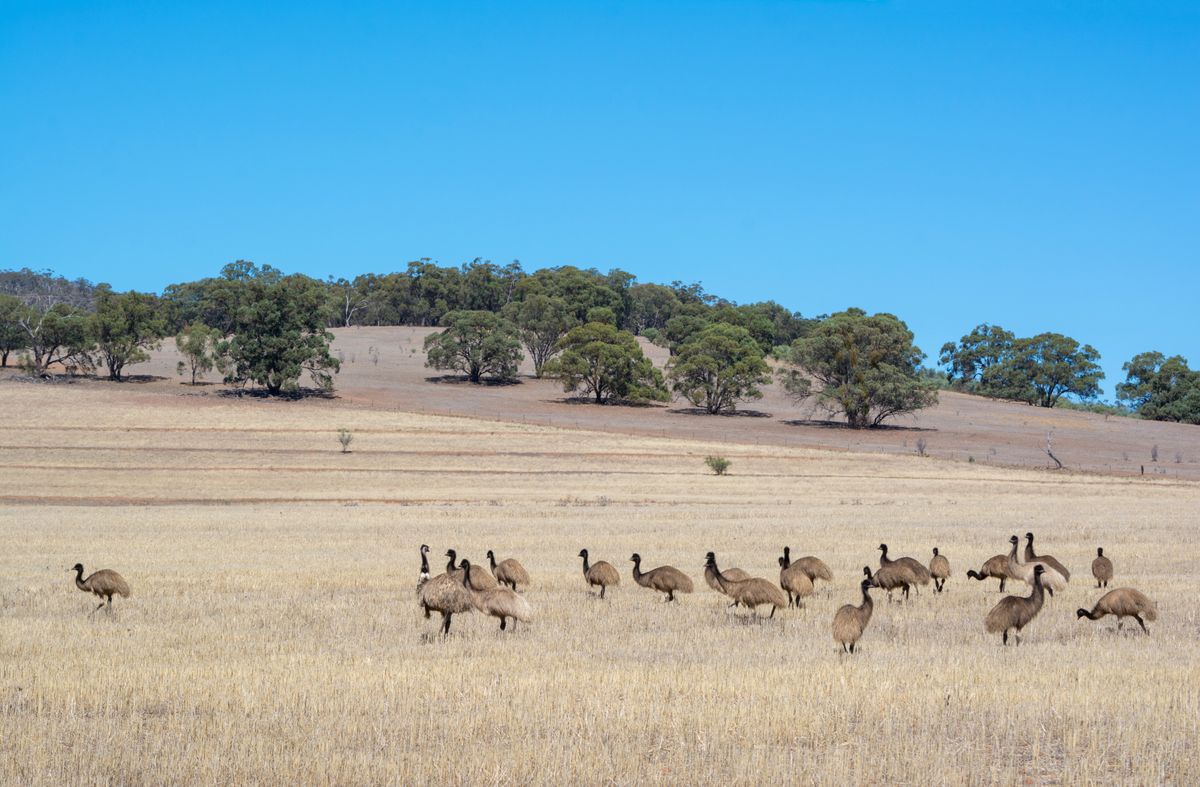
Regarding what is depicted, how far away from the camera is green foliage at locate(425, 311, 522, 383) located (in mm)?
119438

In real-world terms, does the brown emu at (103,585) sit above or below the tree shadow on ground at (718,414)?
below

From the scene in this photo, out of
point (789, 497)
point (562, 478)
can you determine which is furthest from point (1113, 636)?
point (562, 478)

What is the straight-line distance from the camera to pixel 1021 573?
65.5 feet

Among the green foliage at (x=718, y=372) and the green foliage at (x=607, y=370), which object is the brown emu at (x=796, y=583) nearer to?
the green foliage at (x=718, y=372)

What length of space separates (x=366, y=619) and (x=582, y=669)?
526 centimetres

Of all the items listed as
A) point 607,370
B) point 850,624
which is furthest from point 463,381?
point 850,624

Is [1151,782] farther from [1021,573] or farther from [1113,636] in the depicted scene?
[1021,573]

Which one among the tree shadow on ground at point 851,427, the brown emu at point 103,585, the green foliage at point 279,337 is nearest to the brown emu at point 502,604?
the brown emu at point 103,585

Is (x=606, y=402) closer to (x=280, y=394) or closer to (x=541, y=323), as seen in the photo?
(x=541, y=323)

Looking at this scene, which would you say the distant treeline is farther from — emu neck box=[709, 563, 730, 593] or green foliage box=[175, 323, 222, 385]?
emu neck box=[709, 563, 730, 593]

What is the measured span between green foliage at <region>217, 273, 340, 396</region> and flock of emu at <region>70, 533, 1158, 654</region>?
266 feet

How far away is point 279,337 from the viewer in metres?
97.1

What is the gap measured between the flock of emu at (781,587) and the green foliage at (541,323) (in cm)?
11247

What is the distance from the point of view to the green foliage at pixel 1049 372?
13988 centimetres
